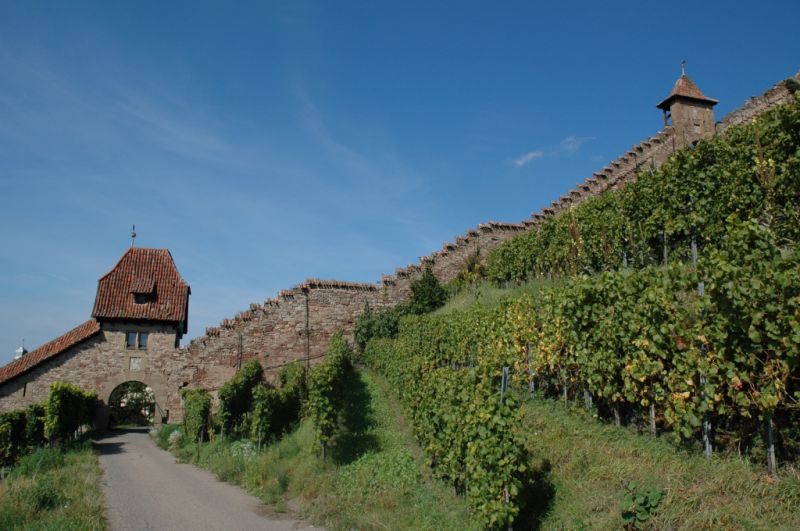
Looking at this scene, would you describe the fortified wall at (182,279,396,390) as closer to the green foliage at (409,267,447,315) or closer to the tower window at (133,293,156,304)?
the green foliage at (409,267,447,315)

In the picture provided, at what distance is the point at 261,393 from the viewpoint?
17.0 m

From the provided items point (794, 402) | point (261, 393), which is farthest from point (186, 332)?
point (794, 402)

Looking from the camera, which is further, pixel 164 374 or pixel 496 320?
pixel 164 374

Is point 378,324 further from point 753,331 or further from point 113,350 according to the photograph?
point 753,331

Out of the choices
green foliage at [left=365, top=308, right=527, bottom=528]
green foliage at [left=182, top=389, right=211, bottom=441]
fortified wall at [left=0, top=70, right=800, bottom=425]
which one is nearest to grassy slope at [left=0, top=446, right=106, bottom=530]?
green foliage at [left=182, top=389, right=211, bottom=441]

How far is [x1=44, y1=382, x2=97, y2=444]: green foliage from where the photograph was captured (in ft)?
65.9

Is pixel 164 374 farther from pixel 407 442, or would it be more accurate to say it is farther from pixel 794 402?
pixel 794 402

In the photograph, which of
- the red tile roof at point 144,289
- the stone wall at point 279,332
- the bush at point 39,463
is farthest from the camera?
the red tile roof at point 144,289

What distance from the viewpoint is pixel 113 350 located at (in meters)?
28.2

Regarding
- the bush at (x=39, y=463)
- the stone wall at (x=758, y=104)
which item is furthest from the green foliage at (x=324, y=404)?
the stone wall at (x=758, y=104)

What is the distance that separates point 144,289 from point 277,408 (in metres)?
15.0

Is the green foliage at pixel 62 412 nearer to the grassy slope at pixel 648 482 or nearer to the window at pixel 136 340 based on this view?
the window at pixel 136 340

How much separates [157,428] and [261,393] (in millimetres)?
13452

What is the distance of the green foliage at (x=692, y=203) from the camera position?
9.45 metres
